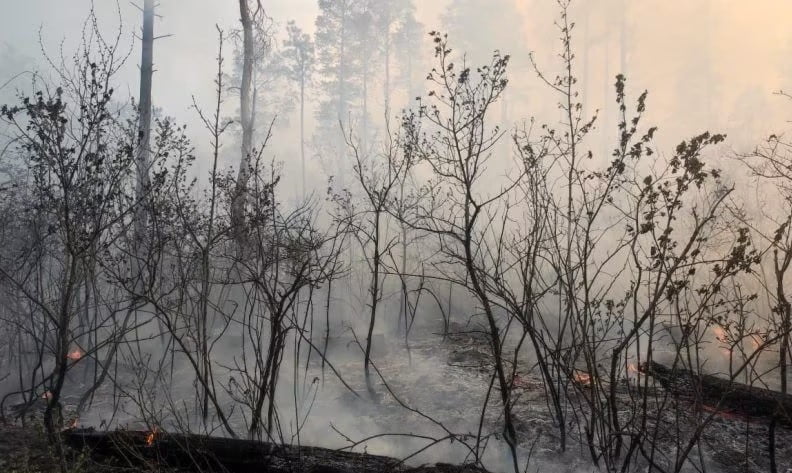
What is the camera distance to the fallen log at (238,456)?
4430 mm

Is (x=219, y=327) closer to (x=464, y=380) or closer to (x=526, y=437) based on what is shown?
(x=464, y=380)

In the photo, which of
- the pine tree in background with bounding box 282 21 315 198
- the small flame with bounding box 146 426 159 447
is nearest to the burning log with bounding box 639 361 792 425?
the small flame with bounding box 146 426 159 447

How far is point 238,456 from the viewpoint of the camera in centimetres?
461

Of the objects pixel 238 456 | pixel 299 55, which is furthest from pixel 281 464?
pixel 299 55

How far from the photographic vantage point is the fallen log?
443 cm

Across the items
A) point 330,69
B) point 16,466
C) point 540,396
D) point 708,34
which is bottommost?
point 16,466

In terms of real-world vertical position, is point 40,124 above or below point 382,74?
below

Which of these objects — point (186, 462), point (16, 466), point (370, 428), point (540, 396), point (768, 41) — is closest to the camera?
point (16, 466)

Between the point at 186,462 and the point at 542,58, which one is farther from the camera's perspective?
the point at 542,58

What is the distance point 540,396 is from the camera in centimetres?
732

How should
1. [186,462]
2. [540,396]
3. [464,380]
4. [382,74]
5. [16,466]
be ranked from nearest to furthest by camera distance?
[16,466], [186,462], [540,396], [464,380], [382,74]

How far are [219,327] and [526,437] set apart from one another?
9.06 m

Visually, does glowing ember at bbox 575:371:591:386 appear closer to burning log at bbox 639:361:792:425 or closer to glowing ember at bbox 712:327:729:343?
burning log at bbox 639:361:792:425

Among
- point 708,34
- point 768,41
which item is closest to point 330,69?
point 708,34
